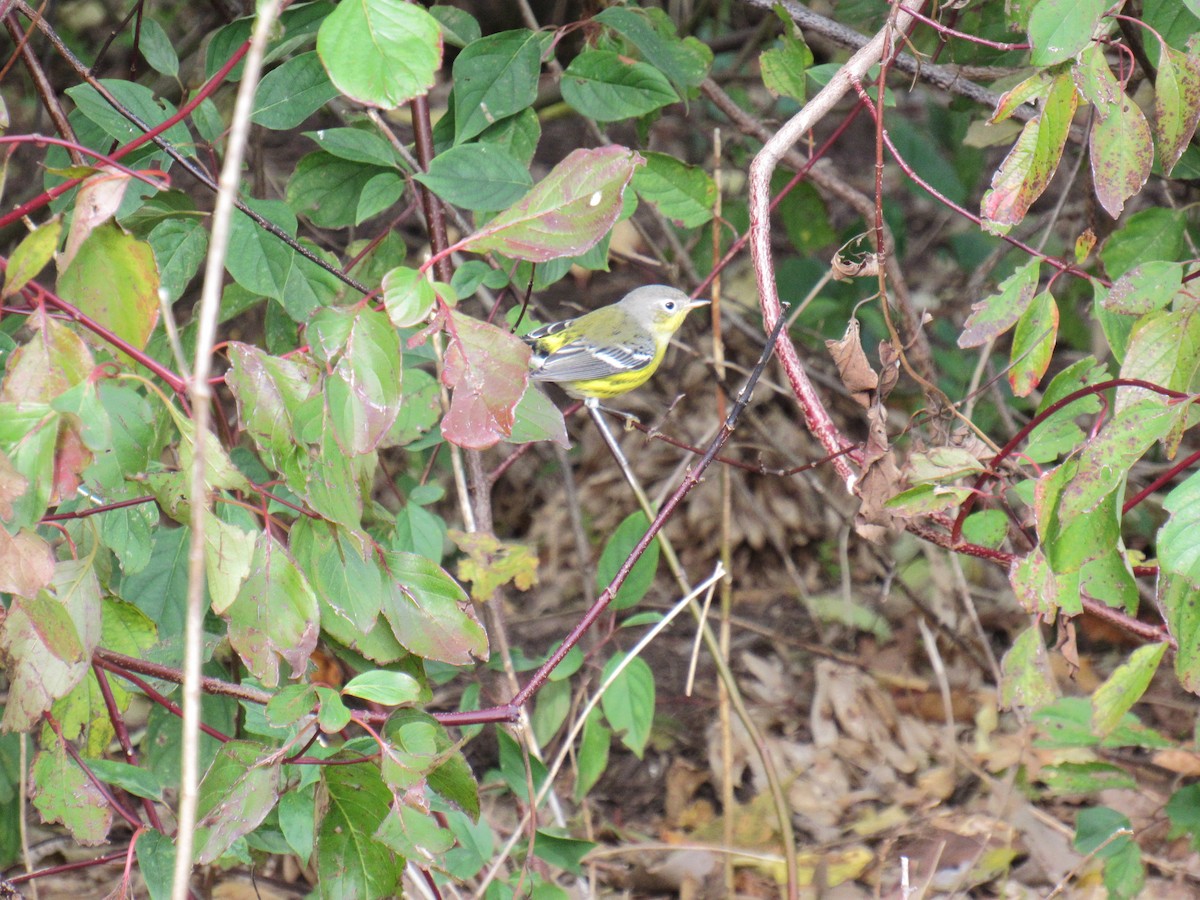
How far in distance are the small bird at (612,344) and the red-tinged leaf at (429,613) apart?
2111 mm

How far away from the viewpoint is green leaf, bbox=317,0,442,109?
57.0 inches

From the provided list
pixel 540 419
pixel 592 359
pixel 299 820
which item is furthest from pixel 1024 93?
pixel 592 359

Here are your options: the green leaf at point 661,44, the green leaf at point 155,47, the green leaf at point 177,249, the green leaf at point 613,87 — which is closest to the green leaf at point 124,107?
the green leaf at point 177,249

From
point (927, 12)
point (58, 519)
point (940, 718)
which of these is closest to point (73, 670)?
point (58, 519)

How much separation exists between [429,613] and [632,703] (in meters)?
1.14

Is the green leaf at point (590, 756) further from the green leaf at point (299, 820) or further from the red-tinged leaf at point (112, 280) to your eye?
the red-tinged leaf at point (112, 280)

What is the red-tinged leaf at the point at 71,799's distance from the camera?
1886 millimetres

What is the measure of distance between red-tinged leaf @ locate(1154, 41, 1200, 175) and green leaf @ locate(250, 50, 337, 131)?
148 centimetres

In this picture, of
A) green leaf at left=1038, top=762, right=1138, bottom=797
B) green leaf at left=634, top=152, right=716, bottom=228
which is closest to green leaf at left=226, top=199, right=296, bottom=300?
green leaf at left=634, top=152, right=716, bottom=228

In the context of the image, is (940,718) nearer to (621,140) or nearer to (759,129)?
(759,129)

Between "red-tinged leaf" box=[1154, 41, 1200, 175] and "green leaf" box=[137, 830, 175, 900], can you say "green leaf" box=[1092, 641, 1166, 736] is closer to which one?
"red-tinged leaf" box=[1154, 41, 1200, 175]

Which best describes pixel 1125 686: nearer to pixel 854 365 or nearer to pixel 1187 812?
pixel 854 365

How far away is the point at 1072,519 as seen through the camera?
1683 millimetres

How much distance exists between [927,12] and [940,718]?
2581mm
